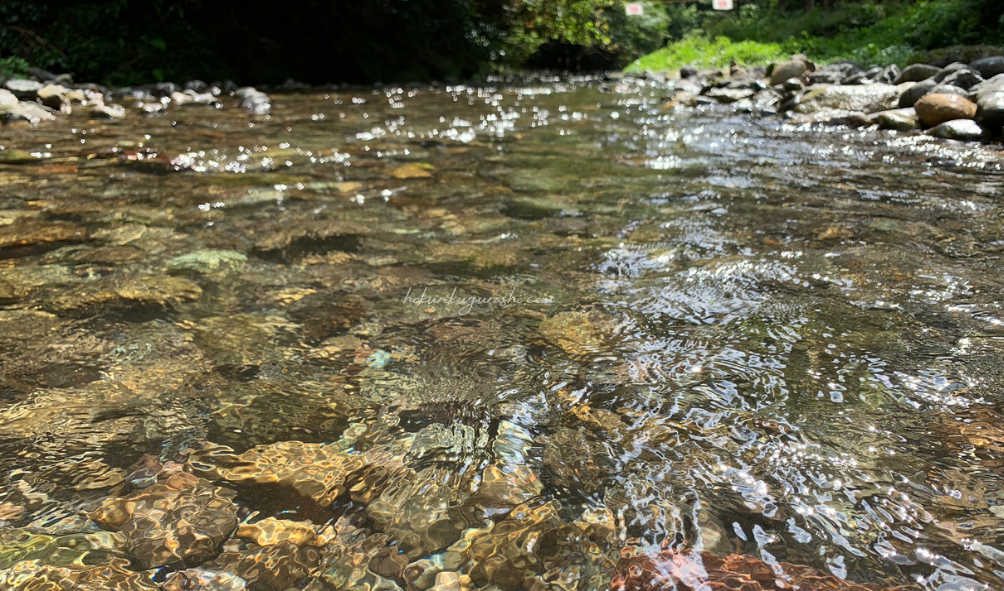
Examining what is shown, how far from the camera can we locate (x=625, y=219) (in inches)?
110

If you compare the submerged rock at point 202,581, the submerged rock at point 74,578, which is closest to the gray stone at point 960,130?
the submerged rock at point 202,581

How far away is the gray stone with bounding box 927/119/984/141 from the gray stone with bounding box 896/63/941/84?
2333mm

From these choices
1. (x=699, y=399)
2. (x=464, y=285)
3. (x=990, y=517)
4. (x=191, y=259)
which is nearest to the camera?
(x=990, y=517)

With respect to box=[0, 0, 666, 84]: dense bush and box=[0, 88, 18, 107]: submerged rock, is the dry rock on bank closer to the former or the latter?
box=[0, 0, 666, 84]: dense bush

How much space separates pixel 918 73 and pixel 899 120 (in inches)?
84.2

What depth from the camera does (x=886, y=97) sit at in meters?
6.36

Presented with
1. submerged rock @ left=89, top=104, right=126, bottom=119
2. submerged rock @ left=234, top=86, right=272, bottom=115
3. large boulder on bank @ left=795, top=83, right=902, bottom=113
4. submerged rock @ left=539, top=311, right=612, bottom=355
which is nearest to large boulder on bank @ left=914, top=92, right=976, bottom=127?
large boulder on bank @ left=795, top=83, right=902, bottom=113

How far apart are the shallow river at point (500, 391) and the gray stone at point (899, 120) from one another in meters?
2.80

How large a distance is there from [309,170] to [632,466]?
10.7ft

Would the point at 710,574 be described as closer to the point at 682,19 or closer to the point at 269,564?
the point at 269,564

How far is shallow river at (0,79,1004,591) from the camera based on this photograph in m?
0.96

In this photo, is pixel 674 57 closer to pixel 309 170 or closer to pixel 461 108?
pixel 461 108

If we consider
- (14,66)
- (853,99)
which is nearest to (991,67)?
(853,99)

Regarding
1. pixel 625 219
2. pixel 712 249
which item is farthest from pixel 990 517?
pixel 625 219
